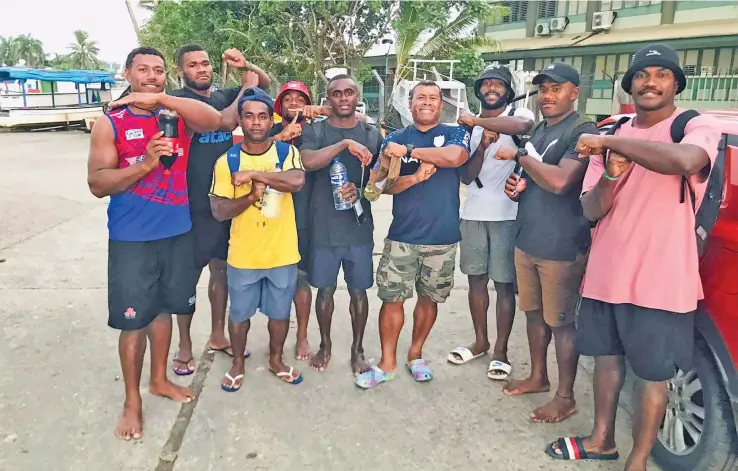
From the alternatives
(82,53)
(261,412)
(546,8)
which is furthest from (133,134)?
(82,53)

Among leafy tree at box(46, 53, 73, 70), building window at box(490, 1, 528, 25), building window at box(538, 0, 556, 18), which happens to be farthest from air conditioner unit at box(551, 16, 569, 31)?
leafy tree at box(46, 53, 73, 70)

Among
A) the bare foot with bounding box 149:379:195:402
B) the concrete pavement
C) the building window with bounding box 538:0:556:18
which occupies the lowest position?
the concrete pavement

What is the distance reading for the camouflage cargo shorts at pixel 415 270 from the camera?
11.5 ft

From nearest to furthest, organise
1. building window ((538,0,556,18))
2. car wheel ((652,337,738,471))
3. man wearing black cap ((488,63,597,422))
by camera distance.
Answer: car wheel ((652,337,738,471)) < man wearing black cap ((488,63,597,422)) < building window ((538,0,556,18))

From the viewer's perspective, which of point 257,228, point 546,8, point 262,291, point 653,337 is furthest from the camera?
point 546,8

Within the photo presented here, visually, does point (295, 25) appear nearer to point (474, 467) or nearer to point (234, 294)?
point (234, 294)

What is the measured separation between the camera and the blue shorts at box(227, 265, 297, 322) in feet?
11.1

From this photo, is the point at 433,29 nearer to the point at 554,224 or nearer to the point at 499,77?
the point at 499,77

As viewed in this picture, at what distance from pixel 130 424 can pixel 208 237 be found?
1.21 meters

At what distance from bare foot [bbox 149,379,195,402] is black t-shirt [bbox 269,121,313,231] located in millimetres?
1205

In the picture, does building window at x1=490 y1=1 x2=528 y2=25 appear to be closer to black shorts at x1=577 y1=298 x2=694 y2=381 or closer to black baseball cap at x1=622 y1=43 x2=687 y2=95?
black baseball cap at x1=622 y1=43 x2=687 y2=95

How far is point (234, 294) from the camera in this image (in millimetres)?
3441

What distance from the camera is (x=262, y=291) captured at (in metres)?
3.52

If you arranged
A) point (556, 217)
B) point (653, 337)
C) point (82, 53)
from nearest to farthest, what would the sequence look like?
point (653, 337) < point (556, 217) < point (82, 53)
